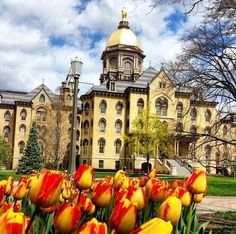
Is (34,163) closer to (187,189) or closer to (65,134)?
(65,134)

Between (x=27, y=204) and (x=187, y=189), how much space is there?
4.44ft

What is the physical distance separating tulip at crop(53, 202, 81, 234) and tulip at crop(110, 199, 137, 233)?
8.3 inches

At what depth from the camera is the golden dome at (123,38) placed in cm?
6856

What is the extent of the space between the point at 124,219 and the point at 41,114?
61.8m

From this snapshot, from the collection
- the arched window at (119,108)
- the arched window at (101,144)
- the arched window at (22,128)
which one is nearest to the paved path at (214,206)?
the arched window at (101,144)

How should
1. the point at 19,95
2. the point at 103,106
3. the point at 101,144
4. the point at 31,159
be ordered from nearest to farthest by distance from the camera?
1. the point at 31,159
2. the point at 101,144
3. the point at 103,106
4. the point at 19,95

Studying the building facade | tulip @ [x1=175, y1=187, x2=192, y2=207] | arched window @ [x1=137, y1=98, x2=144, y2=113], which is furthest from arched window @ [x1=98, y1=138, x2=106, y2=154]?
tulip @ [x1=175, y1=187, x2=192, y2=207]

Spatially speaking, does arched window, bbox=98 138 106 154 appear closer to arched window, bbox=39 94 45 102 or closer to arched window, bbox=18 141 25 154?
arched window, bbox=39 94 45 102

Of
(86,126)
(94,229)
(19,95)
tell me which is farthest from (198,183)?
(19,95)

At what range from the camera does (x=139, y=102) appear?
53.9 m

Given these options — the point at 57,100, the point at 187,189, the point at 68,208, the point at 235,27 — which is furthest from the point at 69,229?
the point at 57,100

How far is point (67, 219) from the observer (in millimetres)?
1472

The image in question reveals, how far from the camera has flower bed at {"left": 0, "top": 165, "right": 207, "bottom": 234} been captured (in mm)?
1078

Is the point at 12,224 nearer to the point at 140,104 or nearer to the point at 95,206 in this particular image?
the point at 95,206
